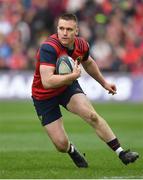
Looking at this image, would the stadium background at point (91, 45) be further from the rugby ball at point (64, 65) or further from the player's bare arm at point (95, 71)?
the rugby ball at point (64, 65)

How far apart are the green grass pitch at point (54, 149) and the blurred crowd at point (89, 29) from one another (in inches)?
68.9

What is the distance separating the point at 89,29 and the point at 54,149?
443 inches

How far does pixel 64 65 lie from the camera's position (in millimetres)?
10508

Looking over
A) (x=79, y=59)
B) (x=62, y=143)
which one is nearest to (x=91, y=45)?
(x=79, y=59)

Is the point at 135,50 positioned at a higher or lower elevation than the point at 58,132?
lower

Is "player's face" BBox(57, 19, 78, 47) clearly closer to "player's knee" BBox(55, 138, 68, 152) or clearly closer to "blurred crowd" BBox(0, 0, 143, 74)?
"player's knee" BBox(55, 138, 68, 152)

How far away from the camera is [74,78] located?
33.4 feet

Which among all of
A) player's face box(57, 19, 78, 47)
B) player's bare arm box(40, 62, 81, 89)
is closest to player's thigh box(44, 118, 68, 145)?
player's bare arm box(40, 62, 81, 89)

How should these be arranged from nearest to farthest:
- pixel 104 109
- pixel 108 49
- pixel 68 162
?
pixel 68 162 < pixel 104 109 < pixel 108 49

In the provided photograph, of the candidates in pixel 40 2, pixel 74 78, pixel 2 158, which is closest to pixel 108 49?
pixel 40 2

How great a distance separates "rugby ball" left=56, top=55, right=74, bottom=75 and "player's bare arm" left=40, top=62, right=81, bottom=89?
9 centimetres

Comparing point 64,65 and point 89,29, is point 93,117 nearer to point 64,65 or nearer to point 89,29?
point 64,65

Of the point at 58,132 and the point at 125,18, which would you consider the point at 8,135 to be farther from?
the point at 125,18

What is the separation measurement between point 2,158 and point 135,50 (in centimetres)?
1309
